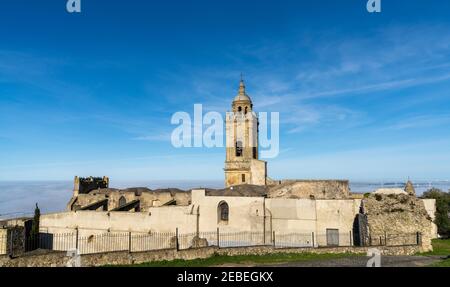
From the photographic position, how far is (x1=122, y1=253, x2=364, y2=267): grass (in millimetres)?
18203

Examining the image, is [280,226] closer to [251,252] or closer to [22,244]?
[251,252]

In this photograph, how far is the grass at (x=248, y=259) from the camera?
18.2 metres

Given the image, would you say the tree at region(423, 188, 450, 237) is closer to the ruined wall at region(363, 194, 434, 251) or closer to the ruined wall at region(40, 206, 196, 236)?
the ruined wall at region(363, 194, 434, 251)

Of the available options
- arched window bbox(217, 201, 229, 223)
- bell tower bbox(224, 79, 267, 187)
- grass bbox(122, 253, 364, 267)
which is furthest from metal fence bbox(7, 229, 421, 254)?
bell tower bbox(224, 79, 267, 187)

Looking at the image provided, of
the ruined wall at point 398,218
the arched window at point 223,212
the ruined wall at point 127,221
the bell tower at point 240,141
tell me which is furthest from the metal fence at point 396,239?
the bell tower at point 240,141

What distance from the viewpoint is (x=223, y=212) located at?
29.9 meters

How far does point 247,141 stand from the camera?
1759 inches

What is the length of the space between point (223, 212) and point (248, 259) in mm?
10868

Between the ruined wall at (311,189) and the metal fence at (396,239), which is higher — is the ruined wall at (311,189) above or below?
above

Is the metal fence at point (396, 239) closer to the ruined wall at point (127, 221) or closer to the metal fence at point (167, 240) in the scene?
the metal fence at point (167, 240)

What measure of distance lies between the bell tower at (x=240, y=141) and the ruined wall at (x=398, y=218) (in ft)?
70.8

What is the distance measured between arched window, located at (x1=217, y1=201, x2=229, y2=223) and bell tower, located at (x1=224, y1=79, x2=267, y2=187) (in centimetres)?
1402

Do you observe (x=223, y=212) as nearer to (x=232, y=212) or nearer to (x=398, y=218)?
(x=232, y=212)
